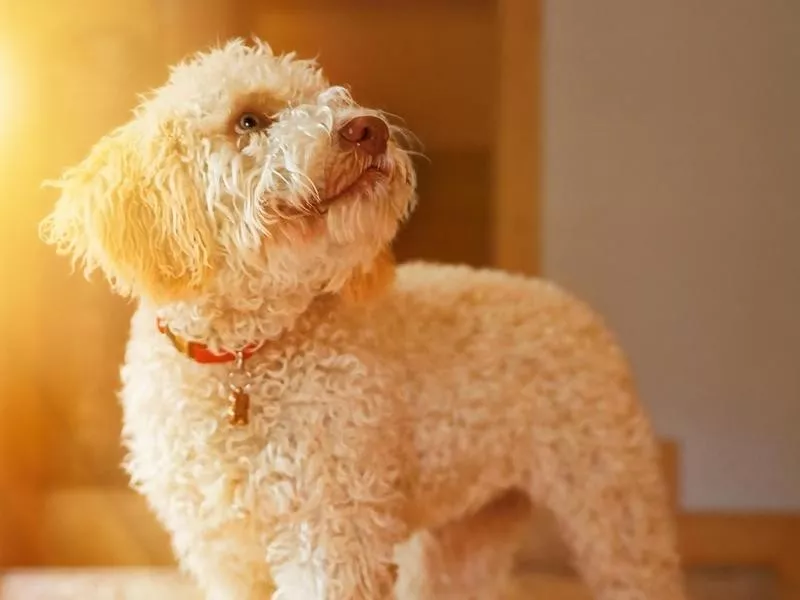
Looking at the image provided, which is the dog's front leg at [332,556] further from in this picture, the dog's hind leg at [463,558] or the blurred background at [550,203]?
the blurred background at [550,203]

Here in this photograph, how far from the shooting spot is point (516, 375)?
3.36 ft

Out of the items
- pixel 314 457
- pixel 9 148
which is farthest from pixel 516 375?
pixel 9 148

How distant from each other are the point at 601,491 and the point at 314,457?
0.37 m

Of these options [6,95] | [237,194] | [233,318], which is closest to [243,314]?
[233,318]

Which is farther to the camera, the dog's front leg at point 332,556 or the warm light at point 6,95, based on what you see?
the warm light at point 6,95

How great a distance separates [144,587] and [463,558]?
50 cm

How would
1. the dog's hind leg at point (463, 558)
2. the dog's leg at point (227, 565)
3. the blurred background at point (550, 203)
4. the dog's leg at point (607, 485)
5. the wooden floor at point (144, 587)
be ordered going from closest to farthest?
the dog's leg at point (227, 565) < the dog's leg at point (607, 485) < the dog's hind leg at point (463, 558) < the wooden floor at point (144, 587) < the blurred background at point (550, 203)

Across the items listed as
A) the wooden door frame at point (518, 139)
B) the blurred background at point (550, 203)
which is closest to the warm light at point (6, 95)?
the blurred background at point (550, 203)

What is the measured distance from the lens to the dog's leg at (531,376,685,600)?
1.04 meters

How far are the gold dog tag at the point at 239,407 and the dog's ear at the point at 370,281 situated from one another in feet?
0.47

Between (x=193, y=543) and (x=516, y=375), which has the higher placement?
(x=516, y=375)

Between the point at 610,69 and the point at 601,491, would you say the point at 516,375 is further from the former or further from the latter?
the point at 610,69

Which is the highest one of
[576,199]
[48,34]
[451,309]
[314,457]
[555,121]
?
Answer: [48,34]

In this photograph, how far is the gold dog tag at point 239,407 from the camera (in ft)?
2.86
